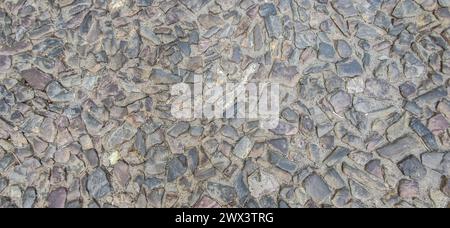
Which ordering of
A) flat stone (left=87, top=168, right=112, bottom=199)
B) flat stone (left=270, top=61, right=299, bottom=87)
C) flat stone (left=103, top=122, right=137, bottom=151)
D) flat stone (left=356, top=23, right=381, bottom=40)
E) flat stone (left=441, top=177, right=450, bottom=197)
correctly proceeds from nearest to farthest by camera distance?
flat stone (left=441, top=177, right=450, bottom=197) → flat stone (left=87, top=168, right=112, bottom=199) → flat stone (left=103, top=122, right=137, bottom=151) → flat stone (left=270, top=61, right=299, bottom=87) → flat stone (left=356, top=23, right=381, bottom=40)

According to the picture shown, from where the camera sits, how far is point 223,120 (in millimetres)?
2949

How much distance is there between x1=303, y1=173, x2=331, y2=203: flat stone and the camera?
2.71 meters

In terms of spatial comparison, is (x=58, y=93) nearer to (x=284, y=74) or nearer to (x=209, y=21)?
(x=209, y=21)

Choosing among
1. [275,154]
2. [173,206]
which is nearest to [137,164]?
[173,206]

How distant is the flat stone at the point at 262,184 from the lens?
2.73m

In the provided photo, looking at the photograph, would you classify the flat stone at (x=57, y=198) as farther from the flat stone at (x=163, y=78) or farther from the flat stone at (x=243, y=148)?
the flat stone at (x=243, y=148)

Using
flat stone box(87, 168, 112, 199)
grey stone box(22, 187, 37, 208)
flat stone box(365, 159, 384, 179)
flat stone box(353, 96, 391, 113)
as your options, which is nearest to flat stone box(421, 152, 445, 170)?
flat stone box(365, 159, 384, 179)

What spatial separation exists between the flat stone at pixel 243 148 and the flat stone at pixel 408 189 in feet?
2.89

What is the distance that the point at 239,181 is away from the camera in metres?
2.76

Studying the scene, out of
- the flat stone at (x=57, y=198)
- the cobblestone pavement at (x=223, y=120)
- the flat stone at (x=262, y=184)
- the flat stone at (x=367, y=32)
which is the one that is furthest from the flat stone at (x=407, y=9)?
the flat stone at (x=57, y=198)

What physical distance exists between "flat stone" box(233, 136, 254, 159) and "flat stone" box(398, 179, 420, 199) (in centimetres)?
88

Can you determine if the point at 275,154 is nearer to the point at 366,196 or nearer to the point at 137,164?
the point at 366,196

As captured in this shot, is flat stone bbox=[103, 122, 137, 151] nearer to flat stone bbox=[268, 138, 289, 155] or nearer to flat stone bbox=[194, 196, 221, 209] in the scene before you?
flat stone bbox=[194, 196, 221, 209]
